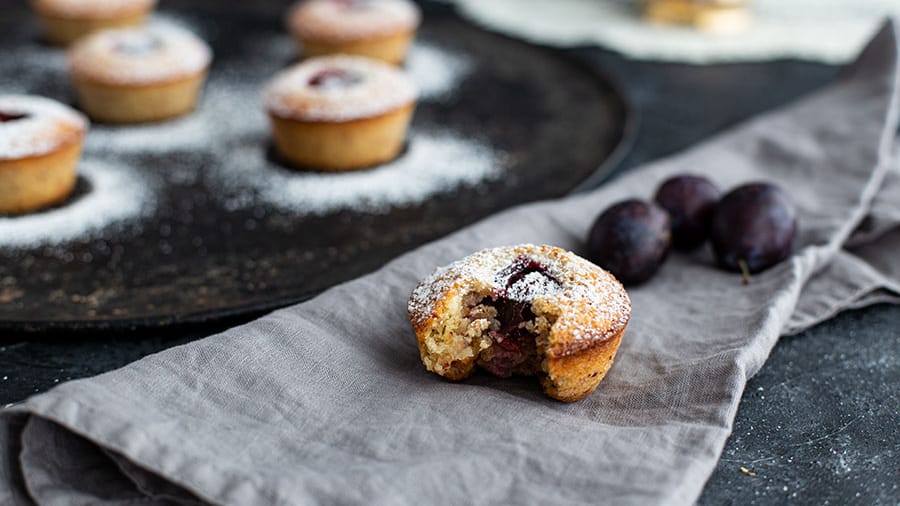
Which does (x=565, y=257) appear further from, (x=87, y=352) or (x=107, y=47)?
(x=107, y=47)

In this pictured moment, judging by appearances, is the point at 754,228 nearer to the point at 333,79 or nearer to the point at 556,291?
the point at 556,291

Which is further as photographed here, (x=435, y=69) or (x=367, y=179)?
(x=435, y=69)

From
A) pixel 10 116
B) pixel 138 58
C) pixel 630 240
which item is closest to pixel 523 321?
pixel 630 240

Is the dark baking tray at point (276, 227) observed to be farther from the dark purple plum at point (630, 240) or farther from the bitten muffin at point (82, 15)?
the dark purple plum at point (630, 240)

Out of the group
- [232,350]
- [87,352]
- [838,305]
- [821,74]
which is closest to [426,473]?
[232,350]

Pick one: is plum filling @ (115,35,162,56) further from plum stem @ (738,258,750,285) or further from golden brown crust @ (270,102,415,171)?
plum stem @ (738,258,750,285)

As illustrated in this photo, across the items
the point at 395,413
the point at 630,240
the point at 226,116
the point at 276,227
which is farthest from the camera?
the point at 226,116

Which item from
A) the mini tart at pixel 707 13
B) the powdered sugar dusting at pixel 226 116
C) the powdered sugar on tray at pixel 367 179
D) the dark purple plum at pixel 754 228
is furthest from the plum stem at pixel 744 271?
the mini tart at pixel 707 13
